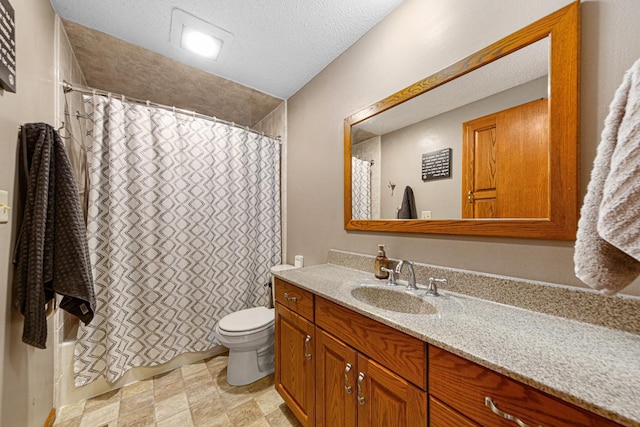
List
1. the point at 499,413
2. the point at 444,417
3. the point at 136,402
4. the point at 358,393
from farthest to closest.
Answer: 1. the point at 136,402
2. the point at 358,393
3. the point at 444,417
4. the point at 499,413

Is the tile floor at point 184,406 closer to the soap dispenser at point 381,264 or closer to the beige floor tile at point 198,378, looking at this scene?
the beige floor tile at point 198,378

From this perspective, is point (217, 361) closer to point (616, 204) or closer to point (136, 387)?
point (136, 387)

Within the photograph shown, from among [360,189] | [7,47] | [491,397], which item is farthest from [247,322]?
[7,47]

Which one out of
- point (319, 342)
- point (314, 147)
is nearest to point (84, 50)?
point (314, 147)

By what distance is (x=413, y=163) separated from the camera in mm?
1259

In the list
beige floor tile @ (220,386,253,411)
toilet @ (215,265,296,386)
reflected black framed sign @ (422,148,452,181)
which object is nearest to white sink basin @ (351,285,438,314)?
reflected black framed sign @ (422,148,452,181)

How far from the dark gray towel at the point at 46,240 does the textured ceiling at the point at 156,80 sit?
968 millimetres

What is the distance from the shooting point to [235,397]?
1531mm

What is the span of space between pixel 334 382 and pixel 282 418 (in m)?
0.65

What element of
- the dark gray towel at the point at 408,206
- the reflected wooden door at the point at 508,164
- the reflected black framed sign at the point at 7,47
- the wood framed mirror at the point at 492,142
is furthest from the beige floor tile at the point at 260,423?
the reflected black framed sign at the point at 7,47

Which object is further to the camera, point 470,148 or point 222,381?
point 222,381

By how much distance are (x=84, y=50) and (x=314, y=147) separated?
175 centimetres

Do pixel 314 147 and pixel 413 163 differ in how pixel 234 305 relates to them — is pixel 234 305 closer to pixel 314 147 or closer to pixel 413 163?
pixel 314 147

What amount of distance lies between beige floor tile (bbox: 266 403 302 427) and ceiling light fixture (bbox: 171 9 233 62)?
2.42 metres
